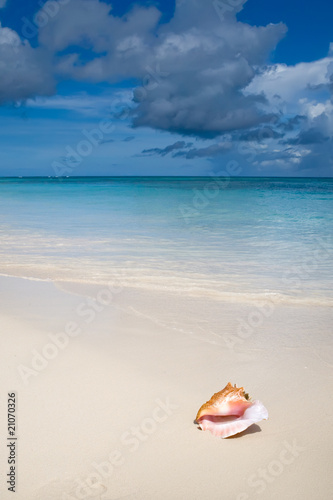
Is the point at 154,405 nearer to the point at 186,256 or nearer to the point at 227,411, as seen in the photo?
the point at 227,411

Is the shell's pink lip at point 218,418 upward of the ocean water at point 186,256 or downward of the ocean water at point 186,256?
downward

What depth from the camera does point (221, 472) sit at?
7.35 feet

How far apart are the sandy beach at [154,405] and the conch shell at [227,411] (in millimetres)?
73

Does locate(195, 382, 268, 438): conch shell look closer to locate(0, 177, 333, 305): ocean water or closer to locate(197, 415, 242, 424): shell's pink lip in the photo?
locate(197, 415, 242, 424): shell's pink lip

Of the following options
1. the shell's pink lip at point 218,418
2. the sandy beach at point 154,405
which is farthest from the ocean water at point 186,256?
the shell's pink lip at point 218,418

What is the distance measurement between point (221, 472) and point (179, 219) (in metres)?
13.7

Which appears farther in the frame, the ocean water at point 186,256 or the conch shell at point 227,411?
the ocean water at point 186,256

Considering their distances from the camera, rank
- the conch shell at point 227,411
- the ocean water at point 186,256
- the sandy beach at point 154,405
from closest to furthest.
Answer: the sandy beach at point 154,405, the conch shell at point 227,411, the ocean water at point 186,256

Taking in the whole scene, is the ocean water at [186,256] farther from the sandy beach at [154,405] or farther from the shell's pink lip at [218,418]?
the shell's pink lip at [218,418]

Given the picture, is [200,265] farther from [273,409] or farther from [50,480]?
[50,480]

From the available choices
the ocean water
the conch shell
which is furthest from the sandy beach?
the ocean water

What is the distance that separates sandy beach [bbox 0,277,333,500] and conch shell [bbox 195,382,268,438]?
0.07 metres

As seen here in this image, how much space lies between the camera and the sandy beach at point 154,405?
219cm

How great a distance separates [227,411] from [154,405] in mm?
549
